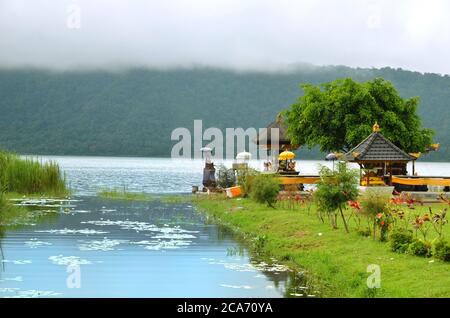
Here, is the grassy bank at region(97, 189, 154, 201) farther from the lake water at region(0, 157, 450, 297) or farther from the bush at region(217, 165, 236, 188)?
the lake water at region(0, 157, 450, 297)

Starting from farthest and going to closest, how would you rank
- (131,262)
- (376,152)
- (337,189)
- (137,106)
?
(137,106) → (376,152) → (337,189) → (131,262)

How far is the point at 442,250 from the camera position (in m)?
15.1

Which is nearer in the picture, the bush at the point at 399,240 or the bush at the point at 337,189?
the bush at the point at 399,240

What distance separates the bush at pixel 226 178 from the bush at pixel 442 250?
99.3ft

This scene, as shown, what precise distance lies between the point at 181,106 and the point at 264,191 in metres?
108

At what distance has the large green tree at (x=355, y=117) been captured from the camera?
4069 centimetres

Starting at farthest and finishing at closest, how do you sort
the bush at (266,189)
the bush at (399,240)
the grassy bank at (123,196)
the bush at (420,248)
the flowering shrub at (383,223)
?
the grassy bank at (123,196), the bush at (266,189), the flowering shrub at (383,223), the bush at (399,240), the bush at (420,248)

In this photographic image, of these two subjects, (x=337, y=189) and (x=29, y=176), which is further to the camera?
(x=29, y=176)

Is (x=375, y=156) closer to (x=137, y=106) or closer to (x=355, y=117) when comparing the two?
(x=355, y=117)

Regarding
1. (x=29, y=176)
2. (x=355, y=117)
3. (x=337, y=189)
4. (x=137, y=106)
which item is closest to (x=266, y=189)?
(x=337, y=189)

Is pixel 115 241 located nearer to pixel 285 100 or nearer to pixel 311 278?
pixel 311 278

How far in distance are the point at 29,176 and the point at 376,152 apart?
61.3ft

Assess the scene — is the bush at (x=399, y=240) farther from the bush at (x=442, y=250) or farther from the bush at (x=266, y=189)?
the bush at (x=266, y=189)

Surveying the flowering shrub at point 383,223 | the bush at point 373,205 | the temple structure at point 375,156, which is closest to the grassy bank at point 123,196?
the temple structure at point 375,156
